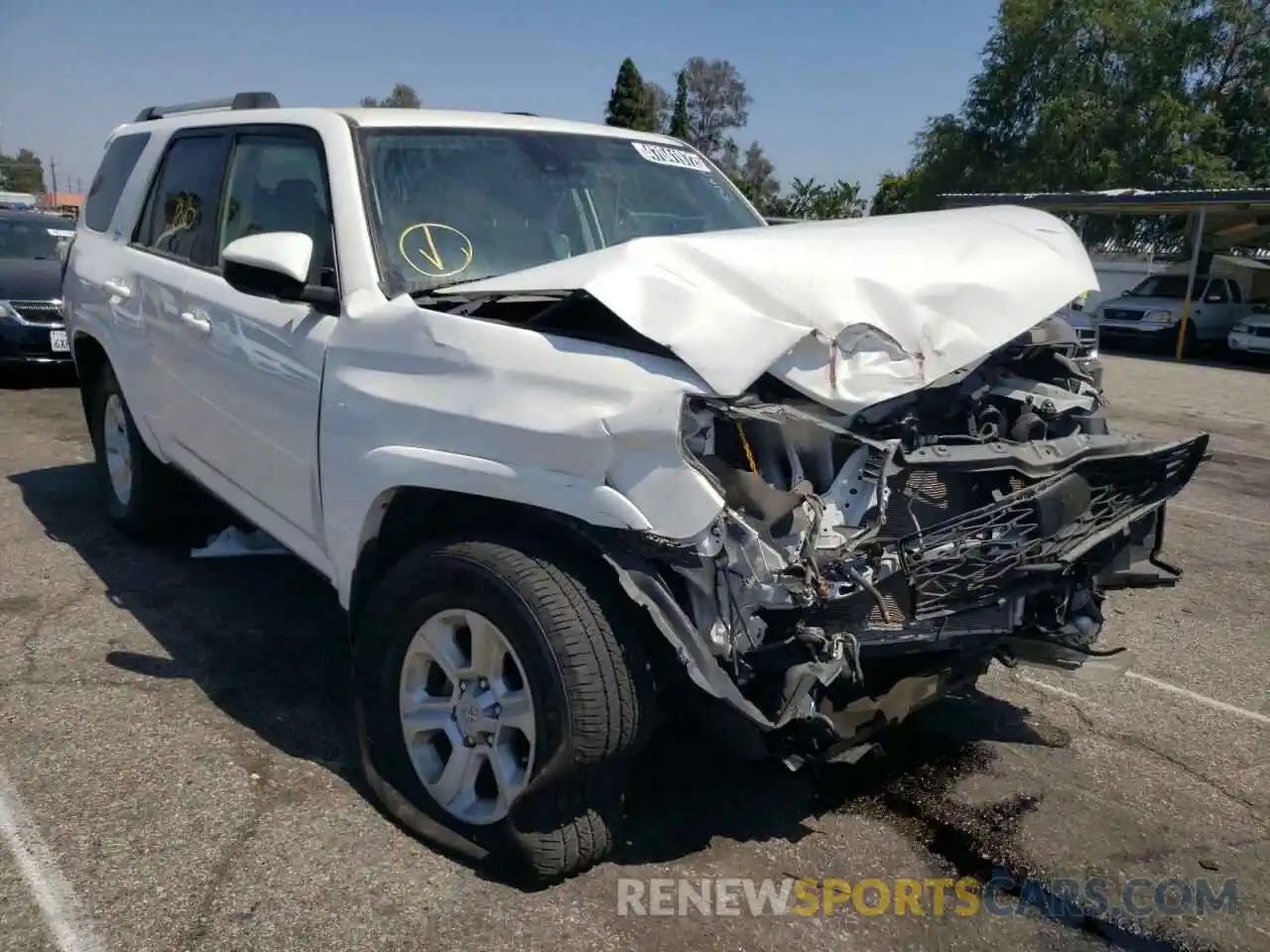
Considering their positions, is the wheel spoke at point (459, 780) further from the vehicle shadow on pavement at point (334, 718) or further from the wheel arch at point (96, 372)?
the wheel arch at point (96, 372)

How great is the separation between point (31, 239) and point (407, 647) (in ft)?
36.5

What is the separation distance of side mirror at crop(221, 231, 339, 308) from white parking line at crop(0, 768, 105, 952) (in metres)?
1.69

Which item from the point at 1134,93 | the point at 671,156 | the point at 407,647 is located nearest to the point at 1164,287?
the point at 1134,93

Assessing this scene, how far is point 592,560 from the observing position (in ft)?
9.18

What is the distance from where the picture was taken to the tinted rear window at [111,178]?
5516 millimetres

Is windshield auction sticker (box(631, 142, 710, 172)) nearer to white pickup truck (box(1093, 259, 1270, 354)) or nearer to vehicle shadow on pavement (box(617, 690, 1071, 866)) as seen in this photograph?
vehicle shadow on pavement (box(617, 690, 1071, 866))

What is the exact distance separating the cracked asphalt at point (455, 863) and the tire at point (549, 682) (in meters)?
0.16

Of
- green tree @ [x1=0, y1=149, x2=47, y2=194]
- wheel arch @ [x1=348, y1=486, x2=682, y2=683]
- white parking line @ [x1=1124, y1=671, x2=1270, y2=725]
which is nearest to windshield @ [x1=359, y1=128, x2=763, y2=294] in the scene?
wheel arch @ [x1=348, y1=486, x2=682, y2=683]

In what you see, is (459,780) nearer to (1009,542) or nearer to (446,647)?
(446,647)

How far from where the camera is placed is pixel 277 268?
3277 millimetres

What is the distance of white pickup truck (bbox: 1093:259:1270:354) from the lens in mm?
22531

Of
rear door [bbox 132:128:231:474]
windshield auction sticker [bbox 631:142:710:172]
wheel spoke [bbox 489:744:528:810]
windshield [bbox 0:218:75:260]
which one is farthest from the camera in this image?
windshield [bbox 0:218:75:260]

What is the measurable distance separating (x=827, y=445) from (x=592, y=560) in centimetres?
67

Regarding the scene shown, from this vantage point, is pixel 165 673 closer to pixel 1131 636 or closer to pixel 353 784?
pixel 353 784
